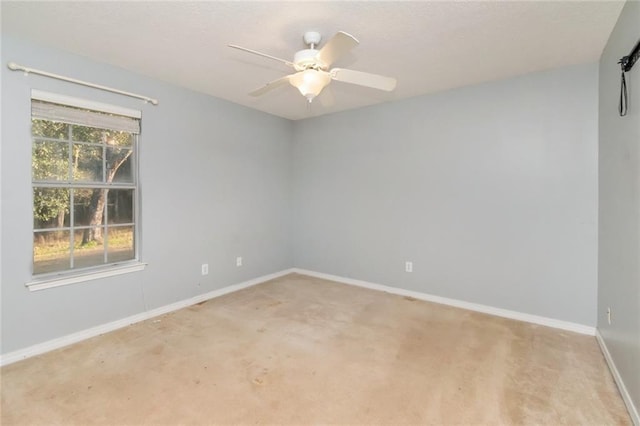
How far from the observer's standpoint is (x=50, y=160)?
248cm

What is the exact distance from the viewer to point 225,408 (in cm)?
177

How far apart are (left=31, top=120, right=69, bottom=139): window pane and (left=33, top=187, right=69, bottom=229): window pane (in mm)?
427

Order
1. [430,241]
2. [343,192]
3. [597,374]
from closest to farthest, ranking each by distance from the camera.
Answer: [597,374], [430,241], [343,192]

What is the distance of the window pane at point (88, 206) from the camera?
2.64m

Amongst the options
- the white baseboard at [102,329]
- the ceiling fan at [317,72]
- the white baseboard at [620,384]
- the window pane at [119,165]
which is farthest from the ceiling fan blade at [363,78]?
the white baseboard at [102,329]

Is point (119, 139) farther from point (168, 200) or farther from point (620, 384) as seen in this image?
point (620, 384)

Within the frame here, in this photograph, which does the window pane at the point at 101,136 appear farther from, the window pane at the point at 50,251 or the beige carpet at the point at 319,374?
the beige carpet at the point at 319,374

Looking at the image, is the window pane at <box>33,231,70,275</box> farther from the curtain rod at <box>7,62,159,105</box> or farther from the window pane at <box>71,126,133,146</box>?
the curtain rod at <box>7,62,159,105</box>

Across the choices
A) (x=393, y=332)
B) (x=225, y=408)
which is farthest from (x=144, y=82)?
(x=393, y=332)

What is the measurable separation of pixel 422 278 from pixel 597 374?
1.73m

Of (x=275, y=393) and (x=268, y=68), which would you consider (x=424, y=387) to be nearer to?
(x=275, y=393)

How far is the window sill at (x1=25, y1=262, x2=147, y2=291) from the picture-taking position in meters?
2.38

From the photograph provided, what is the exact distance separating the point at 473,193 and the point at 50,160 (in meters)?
3.87

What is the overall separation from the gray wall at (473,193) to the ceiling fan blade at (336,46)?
2.08m
